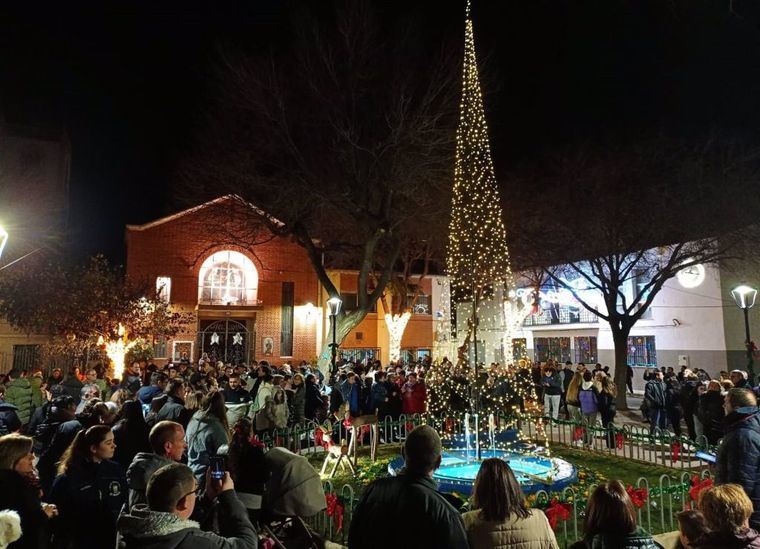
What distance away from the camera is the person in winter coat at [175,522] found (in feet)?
8.17

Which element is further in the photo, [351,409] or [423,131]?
[423,131]

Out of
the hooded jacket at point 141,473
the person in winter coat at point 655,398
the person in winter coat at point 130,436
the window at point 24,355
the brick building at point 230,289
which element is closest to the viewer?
the hooded jacket at point 141,473

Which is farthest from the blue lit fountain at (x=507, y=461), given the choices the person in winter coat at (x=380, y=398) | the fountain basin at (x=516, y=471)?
the person in winter coat at (x=380, y=398)

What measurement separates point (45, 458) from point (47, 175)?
147ft

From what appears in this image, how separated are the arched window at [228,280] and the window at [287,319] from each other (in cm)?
191

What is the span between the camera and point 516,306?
33125 millimetres

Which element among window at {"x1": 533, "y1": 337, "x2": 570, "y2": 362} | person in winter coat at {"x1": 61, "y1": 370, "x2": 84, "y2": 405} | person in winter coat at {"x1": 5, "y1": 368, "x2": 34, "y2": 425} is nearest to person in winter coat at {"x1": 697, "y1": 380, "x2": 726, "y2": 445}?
person in winter coat at {"x1": 61, "y1": 370, "x2": 84, "y2": 405}

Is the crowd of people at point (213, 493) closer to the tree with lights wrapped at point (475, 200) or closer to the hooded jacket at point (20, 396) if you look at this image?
the hooded jacket at point (20, 396)

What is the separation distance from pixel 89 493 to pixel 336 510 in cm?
281

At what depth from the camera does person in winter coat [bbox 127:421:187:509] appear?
4.06m

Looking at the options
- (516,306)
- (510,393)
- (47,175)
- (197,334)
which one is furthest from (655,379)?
(47,175)

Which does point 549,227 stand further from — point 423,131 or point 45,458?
point 45,458

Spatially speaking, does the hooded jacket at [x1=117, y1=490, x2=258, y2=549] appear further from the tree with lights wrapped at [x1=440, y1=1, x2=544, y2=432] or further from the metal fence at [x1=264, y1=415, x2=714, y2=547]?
the tree with lights wrapped at [x1=440, y1=1, x2=544, y2=432]

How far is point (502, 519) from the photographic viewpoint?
3178 millimetres
